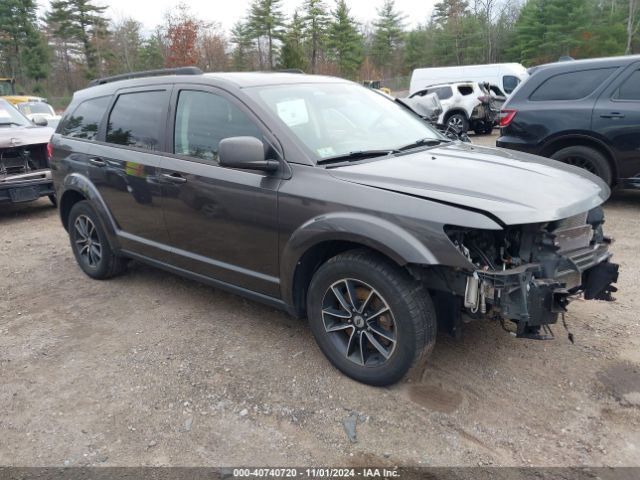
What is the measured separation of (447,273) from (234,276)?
1598mm

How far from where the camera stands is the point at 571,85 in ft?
21.8

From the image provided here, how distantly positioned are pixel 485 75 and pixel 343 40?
29.1 meters

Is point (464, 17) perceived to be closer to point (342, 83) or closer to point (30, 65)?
point (30, 65)

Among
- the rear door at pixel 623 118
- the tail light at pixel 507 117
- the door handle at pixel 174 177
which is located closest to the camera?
the door handle at pixel 174 177

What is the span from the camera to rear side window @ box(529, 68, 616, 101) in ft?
21.3

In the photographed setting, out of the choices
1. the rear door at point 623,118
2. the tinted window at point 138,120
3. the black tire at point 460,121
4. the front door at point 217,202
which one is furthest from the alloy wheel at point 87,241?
the black tire at point 460,121

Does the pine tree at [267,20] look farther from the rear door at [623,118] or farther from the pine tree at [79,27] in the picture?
the rear door at [623,118]

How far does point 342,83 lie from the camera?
4.16 metres

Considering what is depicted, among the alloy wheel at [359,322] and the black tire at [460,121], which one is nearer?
the alloy wheel at [359,322]

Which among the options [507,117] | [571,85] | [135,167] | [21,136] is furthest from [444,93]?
[135,167]

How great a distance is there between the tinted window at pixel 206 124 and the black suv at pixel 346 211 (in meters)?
0.01

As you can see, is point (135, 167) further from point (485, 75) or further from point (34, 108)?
point (485, 75)

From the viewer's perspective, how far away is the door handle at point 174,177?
3745mm

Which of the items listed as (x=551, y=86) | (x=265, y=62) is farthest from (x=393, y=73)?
(x=551, y=86)
